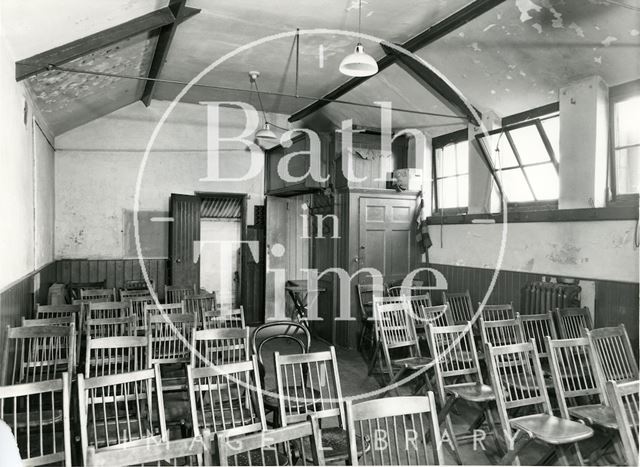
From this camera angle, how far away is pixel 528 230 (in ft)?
20.4

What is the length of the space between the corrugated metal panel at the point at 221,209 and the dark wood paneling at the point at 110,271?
7.58 ft

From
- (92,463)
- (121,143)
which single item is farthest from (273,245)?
(92,463)

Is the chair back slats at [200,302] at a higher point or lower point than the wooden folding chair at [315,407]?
higher

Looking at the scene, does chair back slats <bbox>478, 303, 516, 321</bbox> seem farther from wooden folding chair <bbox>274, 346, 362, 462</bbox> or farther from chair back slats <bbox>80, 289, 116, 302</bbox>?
chair back slats <bbox>80, 289, 116, 302</bbox>

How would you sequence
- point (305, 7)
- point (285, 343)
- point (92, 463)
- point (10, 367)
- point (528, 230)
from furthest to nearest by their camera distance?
point (285, 343)
point (528, 230)
point (305, 7)
point (10, 367)
point (92, 463)

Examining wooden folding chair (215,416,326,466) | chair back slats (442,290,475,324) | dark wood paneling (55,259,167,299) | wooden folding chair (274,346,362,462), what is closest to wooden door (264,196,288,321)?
dark wood paneling (55,259,167,299)

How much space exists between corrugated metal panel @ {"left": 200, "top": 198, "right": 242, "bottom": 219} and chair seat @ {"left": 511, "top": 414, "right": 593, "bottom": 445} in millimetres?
8273

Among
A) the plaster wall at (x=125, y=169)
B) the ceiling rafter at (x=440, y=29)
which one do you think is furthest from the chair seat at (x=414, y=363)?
the plaster wall at (x=125, y=169)

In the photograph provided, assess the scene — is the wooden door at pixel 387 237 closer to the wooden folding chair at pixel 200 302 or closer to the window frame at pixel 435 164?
the window frame at pixel 435 164

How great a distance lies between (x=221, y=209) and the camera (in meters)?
10.8

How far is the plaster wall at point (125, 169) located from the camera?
800 centimetres

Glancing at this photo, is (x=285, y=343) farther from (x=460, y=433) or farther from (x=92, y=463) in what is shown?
(x=92, y=463)

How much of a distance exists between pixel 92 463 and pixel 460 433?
3.20m

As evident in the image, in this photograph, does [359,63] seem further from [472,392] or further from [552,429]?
[552,429]
